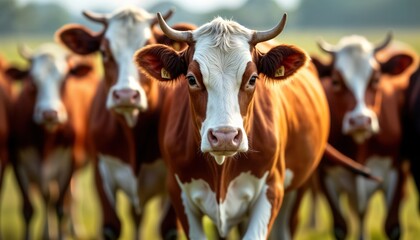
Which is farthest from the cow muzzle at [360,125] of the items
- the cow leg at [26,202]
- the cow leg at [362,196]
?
the cow leg at [26,202]

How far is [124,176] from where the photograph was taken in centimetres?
855

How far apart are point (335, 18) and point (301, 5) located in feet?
12.2

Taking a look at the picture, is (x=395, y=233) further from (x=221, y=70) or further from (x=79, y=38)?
(x=221, y=70)

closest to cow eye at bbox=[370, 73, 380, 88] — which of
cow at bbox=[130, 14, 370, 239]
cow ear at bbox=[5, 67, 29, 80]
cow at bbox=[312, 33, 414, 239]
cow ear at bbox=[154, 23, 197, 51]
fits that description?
cow at bbox=[312, 33, 414, 239]

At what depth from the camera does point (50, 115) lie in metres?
10.4

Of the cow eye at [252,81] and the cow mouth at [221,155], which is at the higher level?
the cow eye at [252,81]

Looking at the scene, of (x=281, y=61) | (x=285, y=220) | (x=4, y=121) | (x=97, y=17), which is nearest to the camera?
(x=281, y=61)

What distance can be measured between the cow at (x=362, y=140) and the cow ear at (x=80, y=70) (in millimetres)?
3151

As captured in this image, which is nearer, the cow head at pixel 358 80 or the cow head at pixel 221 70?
the cow head at pixel 221 70

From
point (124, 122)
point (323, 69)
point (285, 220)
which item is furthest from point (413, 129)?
point (124, 122)

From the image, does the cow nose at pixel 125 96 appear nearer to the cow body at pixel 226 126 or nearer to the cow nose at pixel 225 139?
the cow body at pixel 226 126

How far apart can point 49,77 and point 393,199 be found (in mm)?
4325

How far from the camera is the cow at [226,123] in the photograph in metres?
6.16

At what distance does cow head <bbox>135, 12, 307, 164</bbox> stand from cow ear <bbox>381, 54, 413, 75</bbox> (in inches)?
149
